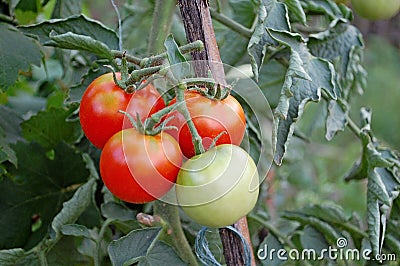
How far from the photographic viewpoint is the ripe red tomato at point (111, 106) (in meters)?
0.62

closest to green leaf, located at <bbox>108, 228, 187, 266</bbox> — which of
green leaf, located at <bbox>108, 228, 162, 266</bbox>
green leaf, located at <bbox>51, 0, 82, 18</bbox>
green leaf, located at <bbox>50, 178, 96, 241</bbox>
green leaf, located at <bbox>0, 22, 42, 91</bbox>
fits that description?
green leaf, located at <bbox>108, 228, 162, 266</bbox>

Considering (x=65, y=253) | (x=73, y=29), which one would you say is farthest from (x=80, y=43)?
(x=65, y=253)

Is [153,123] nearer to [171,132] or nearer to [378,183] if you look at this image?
[171,132]

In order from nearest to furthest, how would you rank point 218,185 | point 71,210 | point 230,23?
1. point 218,185
2. point 71,210
3. point 230,23

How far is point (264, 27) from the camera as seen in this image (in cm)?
69

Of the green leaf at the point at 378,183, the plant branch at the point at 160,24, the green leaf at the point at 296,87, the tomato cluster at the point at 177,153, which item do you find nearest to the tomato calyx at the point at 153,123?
the tomato cluster at the point at 177,153

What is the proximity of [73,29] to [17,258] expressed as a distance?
11.7 inches

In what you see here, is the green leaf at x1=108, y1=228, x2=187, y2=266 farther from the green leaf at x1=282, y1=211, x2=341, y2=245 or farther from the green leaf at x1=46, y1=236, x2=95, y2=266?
the green leaf at x1=282, y1=211, x2=341, y2=245

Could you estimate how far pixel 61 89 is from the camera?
1222 millimetres

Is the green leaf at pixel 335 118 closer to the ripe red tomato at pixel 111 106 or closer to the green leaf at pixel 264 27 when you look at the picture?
the green leaf at pixel 264 27

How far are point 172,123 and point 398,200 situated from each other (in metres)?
0.43

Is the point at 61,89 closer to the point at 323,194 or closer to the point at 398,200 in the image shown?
the point at 398,200

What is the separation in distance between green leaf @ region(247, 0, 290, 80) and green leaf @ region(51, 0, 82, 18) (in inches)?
15.2

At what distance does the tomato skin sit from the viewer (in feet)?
1.89
